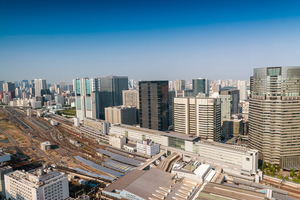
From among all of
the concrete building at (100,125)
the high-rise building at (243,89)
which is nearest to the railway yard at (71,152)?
the concrete building at (100,125)

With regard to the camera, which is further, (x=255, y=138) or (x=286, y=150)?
(x=255, y=138)

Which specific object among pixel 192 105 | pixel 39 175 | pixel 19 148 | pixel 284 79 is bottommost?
pixel 19 148

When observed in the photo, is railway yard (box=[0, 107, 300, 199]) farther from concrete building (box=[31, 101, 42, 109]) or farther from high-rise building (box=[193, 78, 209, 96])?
high-rise building (box=[193, 78, 209, 96])

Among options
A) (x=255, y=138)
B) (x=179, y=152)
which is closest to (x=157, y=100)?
(x=179, y=152)

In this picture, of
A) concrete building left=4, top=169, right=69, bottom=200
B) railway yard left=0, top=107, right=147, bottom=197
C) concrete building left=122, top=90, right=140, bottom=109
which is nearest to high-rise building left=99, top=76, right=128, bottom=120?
concrete building left=122, top=90, right=140, bottom=109

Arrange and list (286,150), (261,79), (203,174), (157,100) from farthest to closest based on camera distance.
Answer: (157,100) → (261,79) → (286,150) → (203,174)

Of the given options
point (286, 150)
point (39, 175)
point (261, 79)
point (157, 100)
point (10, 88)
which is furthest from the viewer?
point (10, 88)

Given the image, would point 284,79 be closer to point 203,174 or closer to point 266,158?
point 266,158
